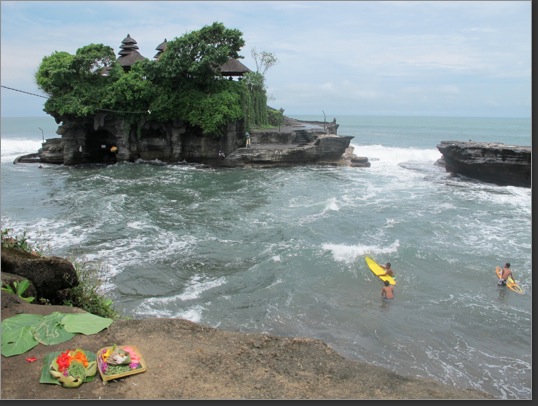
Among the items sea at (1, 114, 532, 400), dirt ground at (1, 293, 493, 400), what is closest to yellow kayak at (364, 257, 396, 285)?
sea at (1, 114, 532, 400)

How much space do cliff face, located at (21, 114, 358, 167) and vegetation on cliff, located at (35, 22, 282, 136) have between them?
107 cm

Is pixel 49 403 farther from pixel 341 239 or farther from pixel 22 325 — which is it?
pixel 341 239

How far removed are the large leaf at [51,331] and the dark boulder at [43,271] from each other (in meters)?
1.49

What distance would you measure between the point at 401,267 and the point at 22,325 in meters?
11.7

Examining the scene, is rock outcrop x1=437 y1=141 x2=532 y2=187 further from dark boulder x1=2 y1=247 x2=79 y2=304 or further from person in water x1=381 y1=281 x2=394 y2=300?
dark boulder x1=2 y1=247 x2=79 y2=304

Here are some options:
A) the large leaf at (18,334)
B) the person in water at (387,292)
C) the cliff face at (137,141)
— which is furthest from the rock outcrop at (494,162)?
the large leaf at (18,334)

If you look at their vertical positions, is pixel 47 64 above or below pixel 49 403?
above

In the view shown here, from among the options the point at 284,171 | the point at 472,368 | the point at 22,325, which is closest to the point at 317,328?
the point at 472,368

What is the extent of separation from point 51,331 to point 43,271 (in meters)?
1.93

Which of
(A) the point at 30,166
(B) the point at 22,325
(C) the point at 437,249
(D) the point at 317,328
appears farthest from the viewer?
(A) the point at 30,166

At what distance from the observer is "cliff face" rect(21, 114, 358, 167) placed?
33531mm

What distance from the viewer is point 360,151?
169ft

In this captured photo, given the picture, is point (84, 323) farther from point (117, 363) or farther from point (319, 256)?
point (319, 256)

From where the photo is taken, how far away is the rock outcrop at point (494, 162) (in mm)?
27359
